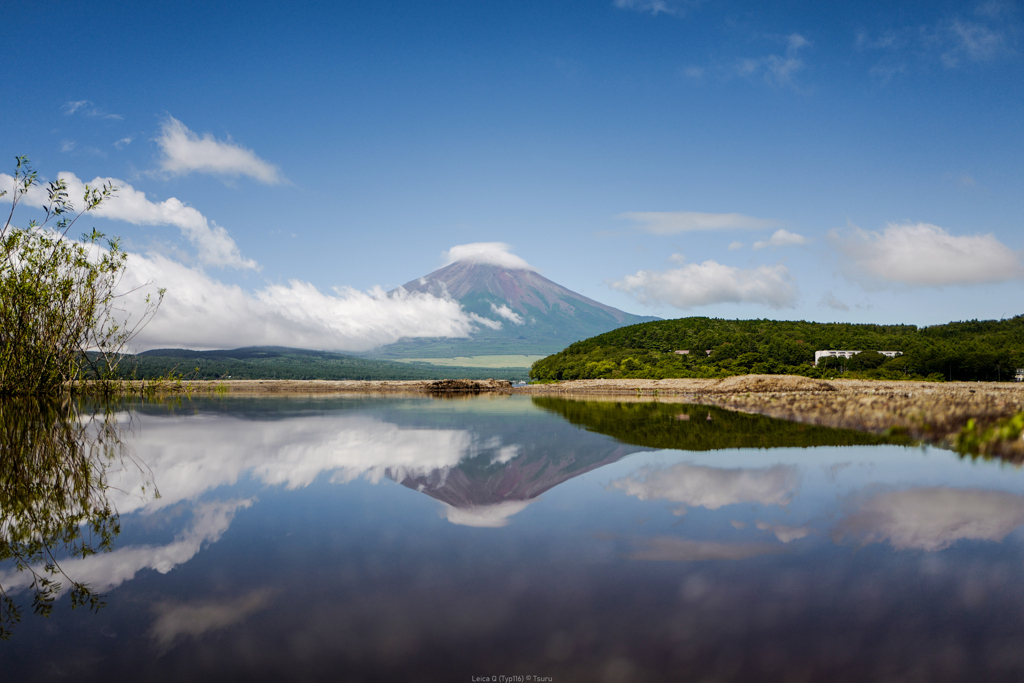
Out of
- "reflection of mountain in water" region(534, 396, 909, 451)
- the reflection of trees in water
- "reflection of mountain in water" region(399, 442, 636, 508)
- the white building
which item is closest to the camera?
the reflection of trees in water

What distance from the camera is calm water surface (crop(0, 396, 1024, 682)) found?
123 inches

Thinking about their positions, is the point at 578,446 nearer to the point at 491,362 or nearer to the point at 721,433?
the point at 721,433

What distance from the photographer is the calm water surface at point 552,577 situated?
3.13 meters

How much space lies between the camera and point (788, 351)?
57.0 metres

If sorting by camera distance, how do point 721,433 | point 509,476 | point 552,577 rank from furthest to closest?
point 721,433
point 509,476
point 552,577

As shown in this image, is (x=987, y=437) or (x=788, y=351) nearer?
(x=987, y=437)

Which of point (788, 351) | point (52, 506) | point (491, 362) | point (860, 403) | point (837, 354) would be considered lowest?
point (860, 403)

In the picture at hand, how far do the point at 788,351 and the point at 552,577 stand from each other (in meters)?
59.6

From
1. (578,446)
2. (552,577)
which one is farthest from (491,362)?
(552,577)

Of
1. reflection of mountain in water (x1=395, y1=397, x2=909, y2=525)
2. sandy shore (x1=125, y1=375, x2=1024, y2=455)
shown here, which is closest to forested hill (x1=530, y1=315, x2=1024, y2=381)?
sandy shore (x1=125, y1=375, x2=1024, y2=455)

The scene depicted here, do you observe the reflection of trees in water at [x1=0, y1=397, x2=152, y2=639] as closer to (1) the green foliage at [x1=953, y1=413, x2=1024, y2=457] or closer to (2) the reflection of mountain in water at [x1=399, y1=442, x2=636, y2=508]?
(2) the reflection of mountain in water at [x1=399, y1=442, x2=636, y2=508]

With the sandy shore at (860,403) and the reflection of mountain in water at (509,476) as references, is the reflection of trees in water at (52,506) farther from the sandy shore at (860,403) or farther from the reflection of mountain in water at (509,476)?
the sandy shore at (860,403)

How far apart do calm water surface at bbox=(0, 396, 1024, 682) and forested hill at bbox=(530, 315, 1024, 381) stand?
46.8 m

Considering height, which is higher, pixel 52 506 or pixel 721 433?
pixel 52 506
